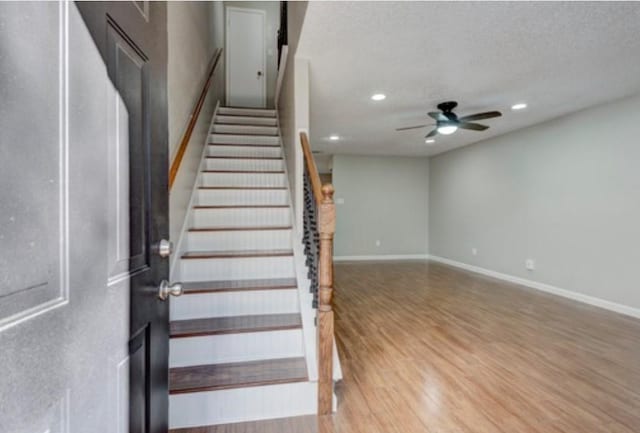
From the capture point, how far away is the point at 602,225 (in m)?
3.97

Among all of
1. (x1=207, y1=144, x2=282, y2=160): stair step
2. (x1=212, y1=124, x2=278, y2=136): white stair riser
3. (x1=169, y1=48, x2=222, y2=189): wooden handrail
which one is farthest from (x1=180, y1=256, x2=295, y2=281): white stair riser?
(x1=212, y1=124, x2=278, y2=136): white stair riser

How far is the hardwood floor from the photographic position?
1.83 m

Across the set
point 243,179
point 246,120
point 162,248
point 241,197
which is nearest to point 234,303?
point 241,197

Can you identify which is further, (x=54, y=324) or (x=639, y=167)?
(x=639, y=167)

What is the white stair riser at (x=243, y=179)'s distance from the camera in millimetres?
3445

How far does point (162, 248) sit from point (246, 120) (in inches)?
164

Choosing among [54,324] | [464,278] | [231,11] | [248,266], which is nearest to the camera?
[54,324]

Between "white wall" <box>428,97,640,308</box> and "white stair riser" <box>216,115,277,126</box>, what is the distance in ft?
13.0

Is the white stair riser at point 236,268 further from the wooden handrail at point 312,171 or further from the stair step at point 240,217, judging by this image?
the wooden handrail at point 312,171

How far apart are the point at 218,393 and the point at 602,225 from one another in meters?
4.64

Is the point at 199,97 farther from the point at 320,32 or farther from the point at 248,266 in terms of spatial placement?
the point at 248,266

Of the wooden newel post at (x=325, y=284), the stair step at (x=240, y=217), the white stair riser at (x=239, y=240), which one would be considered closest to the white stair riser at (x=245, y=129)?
the stair step at (x=240, y=217)

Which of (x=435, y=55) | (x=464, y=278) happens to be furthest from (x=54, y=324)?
(x=464, y=278)

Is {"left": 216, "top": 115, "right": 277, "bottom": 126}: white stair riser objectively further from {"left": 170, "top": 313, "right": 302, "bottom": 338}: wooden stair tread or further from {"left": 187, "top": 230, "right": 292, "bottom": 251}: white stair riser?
{"left": 170, "top": 313, "right": 302, "bottom": 338}: wooden stair tread
